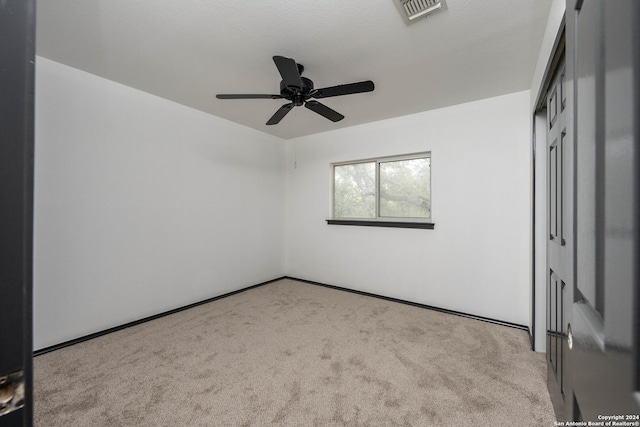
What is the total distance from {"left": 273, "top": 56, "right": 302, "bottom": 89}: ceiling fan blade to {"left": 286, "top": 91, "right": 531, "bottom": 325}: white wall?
75.3 inches

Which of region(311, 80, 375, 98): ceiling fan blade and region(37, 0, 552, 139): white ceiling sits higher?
region(37, 0, 552, 139): white ceiling

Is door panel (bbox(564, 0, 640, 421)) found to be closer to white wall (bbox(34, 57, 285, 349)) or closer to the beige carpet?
the beige carpet

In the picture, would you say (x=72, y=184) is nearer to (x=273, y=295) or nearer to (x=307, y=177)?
(x=273, y=295)

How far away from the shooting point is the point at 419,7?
1.57 m

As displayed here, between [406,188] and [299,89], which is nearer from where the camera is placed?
[299,89]

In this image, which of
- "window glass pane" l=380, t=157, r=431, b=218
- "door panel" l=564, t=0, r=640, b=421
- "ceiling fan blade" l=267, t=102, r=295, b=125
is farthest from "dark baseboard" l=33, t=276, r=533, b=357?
"door panel" l=564, t=0, r=640, b=421

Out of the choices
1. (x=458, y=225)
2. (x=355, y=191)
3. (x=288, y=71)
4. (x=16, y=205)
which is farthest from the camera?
(x=355, y=191)

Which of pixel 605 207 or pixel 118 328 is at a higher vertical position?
pixel 605 207

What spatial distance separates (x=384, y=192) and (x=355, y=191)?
453 mm

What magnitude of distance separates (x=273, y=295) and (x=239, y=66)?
272cm

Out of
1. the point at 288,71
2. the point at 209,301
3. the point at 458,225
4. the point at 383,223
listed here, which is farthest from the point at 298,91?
the point at 209,301

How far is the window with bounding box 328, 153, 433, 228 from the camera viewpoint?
336cm

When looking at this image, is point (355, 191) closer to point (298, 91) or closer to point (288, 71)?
point (298, 91)

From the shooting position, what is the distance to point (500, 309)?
2.77 meters
